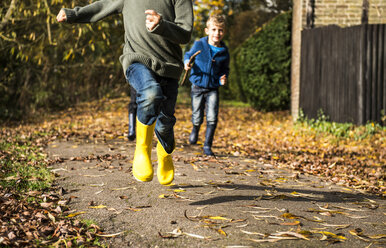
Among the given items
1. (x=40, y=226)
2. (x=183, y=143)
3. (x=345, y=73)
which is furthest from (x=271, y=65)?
(x=40, y=226)

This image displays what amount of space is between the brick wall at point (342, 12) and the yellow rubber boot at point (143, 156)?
323 inches

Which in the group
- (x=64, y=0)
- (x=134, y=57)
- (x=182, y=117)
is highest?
(x=64, y=0)

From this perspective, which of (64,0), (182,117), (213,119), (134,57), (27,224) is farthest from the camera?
(182,117)

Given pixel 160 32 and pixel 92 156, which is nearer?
pixel 160 32

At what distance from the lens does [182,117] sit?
1245cm

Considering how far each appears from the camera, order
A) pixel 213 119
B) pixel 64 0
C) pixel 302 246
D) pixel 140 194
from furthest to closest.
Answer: pixel 64 0 → pixel 213 119 → pixel 140 194 → pixel 302 246

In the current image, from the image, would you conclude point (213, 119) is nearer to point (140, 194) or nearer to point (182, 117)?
point (140, 194)

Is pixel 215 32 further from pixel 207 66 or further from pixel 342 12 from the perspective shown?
pixel 342 12

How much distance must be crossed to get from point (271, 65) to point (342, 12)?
2.88 meters

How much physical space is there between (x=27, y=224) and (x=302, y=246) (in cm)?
193

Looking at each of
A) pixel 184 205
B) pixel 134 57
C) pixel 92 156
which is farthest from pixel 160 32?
pixel 92 156

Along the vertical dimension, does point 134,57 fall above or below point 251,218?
above

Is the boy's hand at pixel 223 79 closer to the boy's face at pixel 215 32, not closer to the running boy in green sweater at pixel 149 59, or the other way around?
the boy's face at pixel 215 32

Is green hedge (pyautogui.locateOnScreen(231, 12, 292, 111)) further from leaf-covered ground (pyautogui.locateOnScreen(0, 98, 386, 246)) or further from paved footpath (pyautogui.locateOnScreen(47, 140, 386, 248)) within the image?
paved footpath (pyautogui.locateOnScreen(47, 140, 386, 248))
